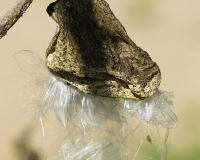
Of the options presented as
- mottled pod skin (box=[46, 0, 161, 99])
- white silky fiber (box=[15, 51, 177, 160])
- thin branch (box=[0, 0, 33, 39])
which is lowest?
white silky fiber (box=[15, 51, 177, 160])

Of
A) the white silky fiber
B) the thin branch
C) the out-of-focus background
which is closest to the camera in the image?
the thin branch

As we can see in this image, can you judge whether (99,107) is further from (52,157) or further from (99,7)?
(52,157)

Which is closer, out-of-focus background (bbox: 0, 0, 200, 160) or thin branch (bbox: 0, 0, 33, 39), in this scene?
thin branch (bbox: 0, 0, 33, 39)

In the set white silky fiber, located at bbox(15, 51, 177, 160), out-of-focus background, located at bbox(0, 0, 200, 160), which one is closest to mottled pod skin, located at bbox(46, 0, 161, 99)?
white silky fiber, located at bbox(15, 51, 177, 160)

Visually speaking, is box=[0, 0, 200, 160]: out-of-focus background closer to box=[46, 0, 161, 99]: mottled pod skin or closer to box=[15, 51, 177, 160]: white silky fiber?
box=[15, 51, 177, 160]: white silky fiber

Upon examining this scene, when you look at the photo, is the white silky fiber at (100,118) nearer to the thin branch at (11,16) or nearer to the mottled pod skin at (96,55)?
the mottled pod skin at (96,55)
